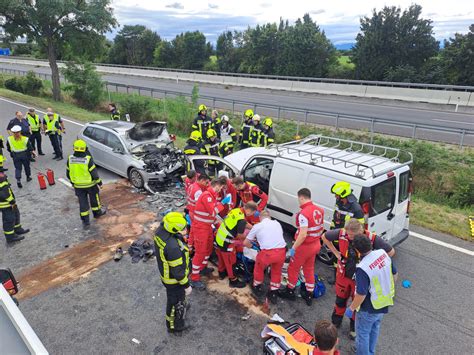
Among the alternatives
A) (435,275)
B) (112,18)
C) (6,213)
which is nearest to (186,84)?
(112,18)

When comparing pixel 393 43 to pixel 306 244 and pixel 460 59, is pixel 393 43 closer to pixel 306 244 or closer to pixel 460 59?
pixel 460 59

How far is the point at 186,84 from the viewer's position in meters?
37.5

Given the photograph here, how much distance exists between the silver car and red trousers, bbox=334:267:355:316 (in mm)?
5848

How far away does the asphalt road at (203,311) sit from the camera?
4535mm

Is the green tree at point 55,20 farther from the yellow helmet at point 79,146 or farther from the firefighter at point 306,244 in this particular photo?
the firefighter at point 306,244

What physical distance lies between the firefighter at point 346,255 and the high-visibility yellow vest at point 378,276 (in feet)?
1.57

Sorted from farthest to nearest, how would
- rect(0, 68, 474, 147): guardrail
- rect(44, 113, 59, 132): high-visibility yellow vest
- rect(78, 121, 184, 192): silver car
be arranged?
rect(0, 68, 474, 147): guardrail, rect(44, 113, 59, 132): high-visibility yellow vest, rect(78, 121, 184, 192): silver car

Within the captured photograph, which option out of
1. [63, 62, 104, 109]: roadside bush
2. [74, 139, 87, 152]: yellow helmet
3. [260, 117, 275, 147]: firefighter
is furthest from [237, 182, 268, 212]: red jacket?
[63, 62, 104, 109]: roadside bush

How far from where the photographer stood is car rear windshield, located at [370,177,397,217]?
17.8 feet

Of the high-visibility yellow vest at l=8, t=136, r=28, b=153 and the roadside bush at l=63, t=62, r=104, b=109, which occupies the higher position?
the roadside bush at l=63, t=62, r=104, b=109

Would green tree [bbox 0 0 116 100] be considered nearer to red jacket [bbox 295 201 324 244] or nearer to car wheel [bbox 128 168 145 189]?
car wheel [bbox 128 168 145 189]

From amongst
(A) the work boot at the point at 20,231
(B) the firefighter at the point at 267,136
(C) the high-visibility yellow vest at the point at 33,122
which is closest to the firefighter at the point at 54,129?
(C) the high-visibility yellow vest at the point at 33,122

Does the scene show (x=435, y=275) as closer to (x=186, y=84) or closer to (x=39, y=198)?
(x=39, y=198)

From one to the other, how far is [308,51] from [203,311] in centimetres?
4415
